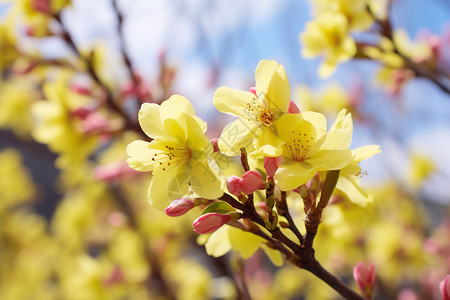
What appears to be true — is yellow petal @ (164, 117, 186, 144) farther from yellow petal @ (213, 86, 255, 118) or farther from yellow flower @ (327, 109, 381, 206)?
yellow flower @ (327, 109, 381, 206)

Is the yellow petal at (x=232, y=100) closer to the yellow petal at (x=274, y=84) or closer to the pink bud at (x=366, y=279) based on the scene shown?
the yellow petal at (x=274, y=84)

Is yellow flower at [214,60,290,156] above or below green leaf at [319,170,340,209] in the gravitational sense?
above

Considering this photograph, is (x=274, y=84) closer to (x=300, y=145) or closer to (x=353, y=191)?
(x=300, y=145)

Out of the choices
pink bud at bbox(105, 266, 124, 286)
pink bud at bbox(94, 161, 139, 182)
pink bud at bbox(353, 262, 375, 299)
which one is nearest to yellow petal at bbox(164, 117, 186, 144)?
pink bud at bbox(353, 262, 375, 299)

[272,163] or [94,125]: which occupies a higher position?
[272,163]

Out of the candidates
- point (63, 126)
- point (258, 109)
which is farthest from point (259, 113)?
point (63, 126)

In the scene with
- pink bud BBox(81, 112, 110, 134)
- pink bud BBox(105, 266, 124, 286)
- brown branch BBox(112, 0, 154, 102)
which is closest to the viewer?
brown branch BBox(112, 0, 154, 102)

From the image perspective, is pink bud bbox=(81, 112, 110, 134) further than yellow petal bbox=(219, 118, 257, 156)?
Yes
